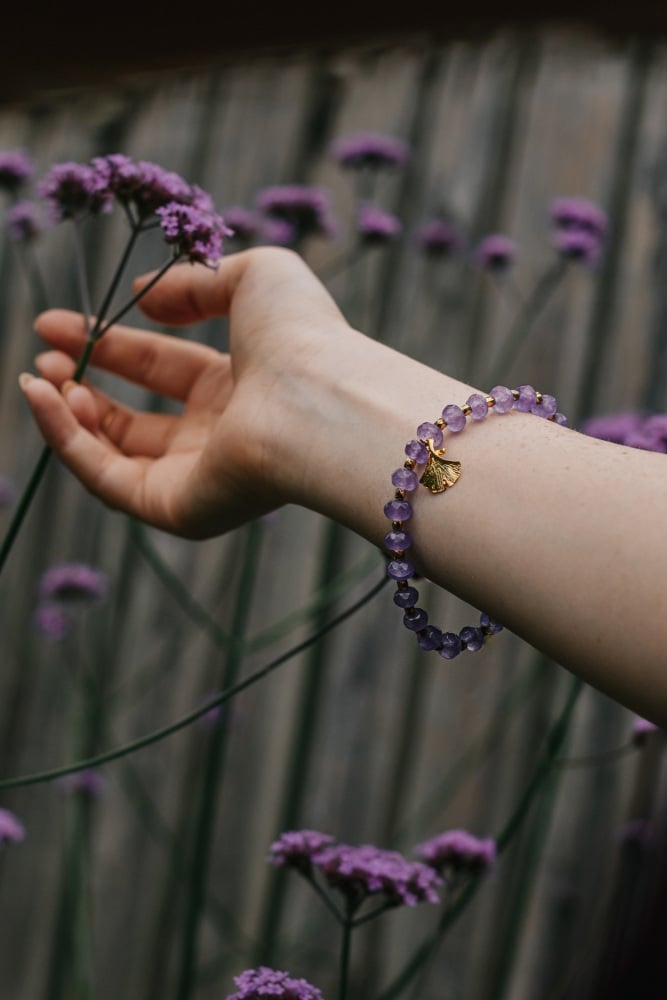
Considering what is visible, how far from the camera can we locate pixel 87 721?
1210 millimetres

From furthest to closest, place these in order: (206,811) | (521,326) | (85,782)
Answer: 1. (521,326)
2. (85,782)
3. (206,811)

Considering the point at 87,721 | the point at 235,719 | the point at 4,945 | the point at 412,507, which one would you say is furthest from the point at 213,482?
the point at 4,945

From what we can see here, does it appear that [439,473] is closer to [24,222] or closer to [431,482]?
[431,482]

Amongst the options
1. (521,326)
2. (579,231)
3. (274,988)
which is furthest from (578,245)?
(274,988)

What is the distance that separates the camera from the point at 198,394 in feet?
3.04

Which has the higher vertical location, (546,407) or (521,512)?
(546,407)

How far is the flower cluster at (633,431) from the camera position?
79 cm

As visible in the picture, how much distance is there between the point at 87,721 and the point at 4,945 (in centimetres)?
81

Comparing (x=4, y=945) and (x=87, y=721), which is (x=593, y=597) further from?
(x=4, y=945)

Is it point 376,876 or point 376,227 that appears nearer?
point 376,876

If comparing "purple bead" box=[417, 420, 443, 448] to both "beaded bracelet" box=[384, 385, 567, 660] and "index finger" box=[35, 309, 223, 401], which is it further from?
"index finger" box=[35, 309, 223, 401]

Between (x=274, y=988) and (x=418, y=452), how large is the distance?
299mm

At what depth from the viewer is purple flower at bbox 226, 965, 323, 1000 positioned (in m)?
0.56

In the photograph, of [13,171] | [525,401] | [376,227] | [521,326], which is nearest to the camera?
[525,401]
